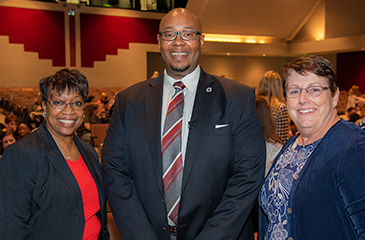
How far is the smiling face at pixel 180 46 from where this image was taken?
169 centimetres

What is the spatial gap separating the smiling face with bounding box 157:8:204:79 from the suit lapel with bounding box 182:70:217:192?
13 cm

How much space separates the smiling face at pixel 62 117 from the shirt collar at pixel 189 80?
0.49 metres

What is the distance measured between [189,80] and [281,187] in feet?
2.37

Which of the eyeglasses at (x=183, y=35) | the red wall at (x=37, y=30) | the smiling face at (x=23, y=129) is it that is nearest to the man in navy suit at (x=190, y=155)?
the eyeglasses at (x=183, y=35)

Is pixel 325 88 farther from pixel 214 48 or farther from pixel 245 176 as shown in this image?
pixel 214 48

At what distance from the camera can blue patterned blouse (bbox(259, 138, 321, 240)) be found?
1.43m

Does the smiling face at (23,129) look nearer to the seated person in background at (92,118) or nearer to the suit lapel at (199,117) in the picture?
the seated person in background at (92,118)

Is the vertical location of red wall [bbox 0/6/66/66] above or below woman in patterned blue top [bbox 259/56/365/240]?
above

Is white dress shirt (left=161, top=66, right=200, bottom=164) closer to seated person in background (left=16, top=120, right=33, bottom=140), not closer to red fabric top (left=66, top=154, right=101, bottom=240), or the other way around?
red fabric top (left=66, top=154, right=101, bottom=240)

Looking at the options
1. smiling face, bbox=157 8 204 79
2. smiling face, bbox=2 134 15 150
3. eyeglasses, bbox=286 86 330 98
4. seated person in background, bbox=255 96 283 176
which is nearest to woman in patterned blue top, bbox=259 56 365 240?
eyeglasses, bbox=286 86 330 98

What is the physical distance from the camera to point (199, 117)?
5.27ft

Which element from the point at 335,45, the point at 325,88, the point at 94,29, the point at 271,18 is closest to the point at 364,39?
the point at 335,45

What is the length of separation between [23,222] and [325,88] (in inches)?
59.1

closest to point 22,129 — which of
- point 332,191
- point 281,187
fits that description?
point 281,187
